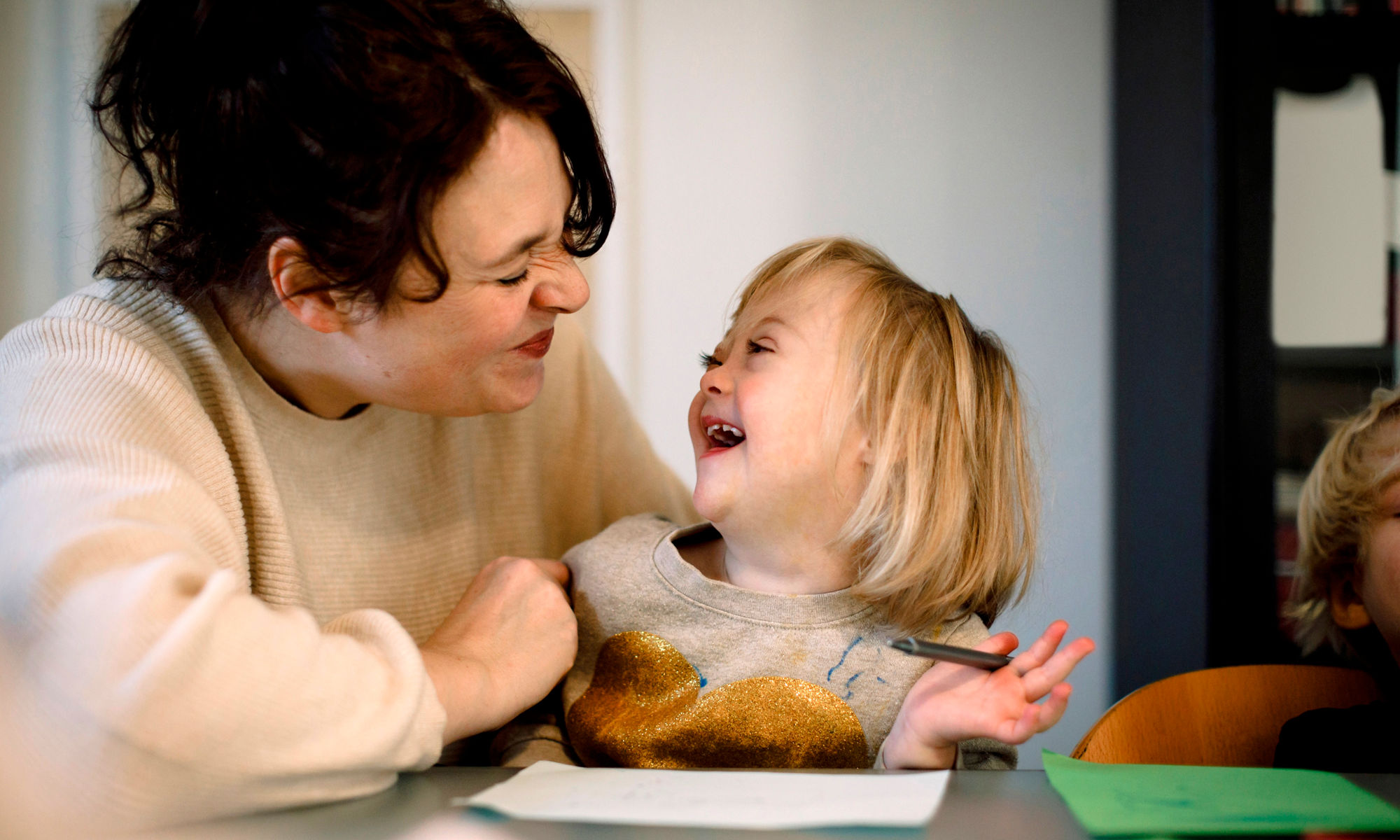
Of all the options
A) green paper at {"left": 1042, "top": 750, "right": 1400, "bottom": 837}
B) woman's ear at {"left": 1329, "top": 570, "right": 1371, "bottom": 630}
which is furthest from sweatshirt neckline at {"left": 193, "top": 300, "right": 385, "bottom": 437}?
woman's ear at {"left": 1329, "top": 570, "right": 1371, "bottom": 630}

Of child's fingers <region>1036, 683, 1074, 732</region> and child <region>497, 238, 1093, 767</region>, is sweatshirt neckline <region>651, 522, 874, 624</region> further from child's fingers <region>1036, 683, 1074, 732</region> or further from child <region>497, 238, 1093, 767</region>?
child's fingers <region>1036, 683, 1074, 732</region>

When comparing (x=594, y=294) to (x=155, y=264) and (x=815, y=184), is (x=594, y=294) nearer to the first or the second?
(x=815, y=184)

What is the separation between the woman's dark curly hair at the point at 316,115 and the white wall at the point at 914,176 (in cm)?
163

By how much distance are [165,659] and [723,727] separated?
1.64 feet

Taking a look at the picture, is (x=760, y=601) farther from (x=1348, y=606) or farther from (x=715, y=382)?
(x=1348, y=606)

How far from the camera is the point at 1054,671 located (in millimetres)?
765

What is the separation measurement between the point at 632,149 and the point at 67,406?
76.6 inches

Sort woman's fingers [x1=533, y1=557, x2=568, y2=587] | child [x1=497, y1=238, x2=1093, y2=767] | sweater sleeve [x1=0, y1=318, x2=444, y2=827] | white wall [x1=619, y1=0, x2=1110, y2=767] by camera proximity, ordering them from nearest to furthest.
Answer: sweater sleeve [x1=0, y1=318, x2=444, y2=827], child [x1=497, y1=238, x2=1093, y2=767], woman's fingers [x1=533, y1=557, x2=568, y2=587], white wall [x1=619, y1=0, x2=1110, y2=767]

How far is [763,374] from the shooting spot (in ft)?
3.34

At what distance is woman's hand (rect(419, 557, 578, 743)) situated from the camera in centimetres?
78

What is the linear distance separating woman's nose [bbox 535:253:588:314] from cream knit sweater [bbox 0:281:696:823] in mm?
258

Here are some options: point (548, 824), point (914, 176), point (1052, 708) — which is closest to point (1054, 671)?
point (1052, 708)

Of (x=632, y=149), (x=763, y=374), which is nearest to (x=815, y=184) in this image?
(x=632, y=149)

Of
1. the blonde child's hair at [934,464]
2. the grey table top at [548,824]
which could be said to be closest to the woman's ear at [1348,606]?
the blonde child's hair at [934,464]
